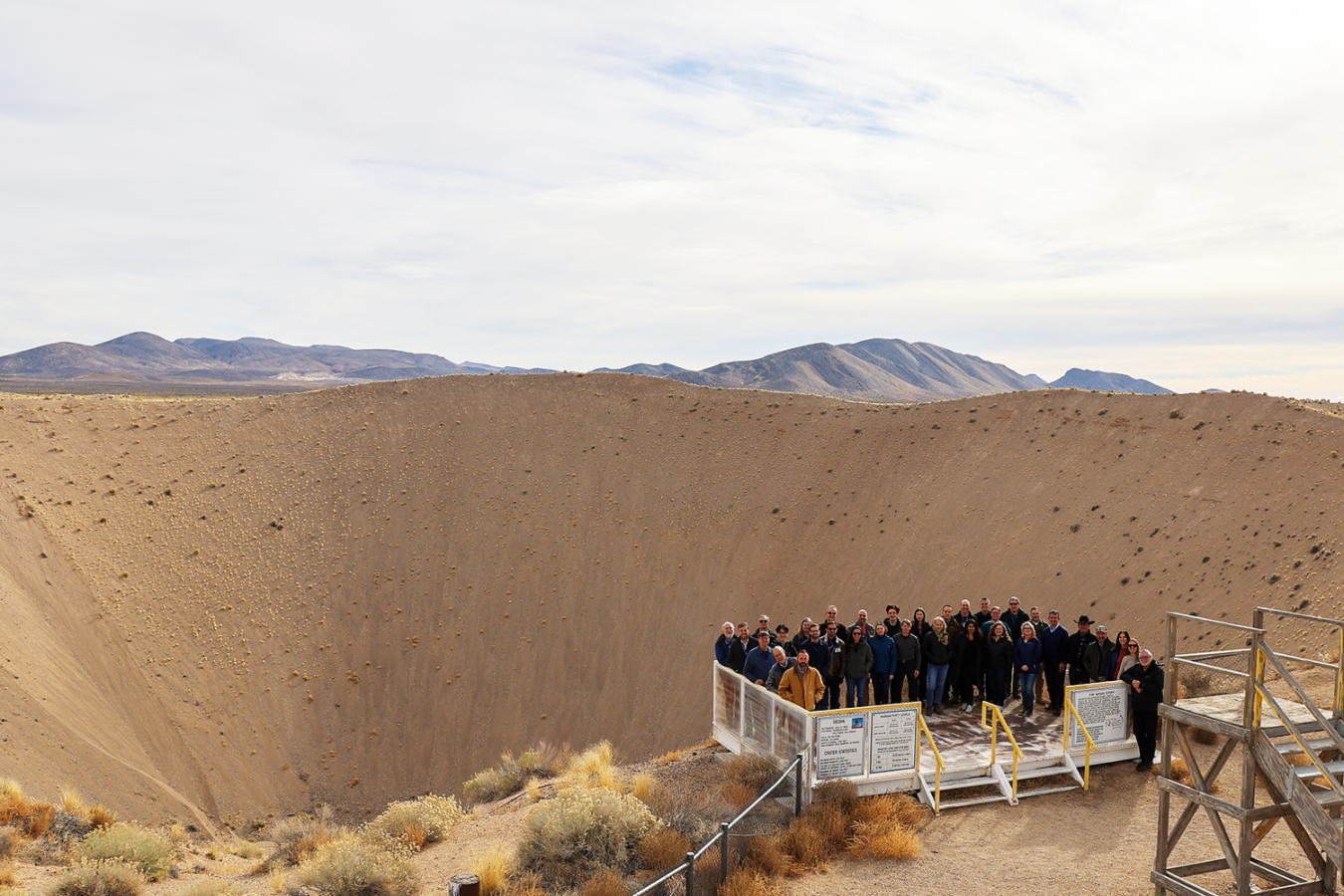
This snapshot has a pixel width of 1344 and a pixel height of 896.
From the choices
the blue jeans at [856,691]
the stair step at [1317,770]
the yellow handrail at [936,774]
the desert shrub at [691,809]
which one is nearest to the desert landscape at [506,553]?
the blue jeans at [856,691]

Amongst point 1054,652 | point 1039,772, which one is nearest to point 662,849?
point 1039,772

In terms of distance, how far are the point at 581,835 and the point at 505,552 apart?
20.6m

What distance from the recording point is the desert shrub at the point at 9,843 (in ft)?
34.3

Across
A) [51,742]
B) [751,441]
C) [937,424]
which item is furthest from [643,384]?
[51,742]

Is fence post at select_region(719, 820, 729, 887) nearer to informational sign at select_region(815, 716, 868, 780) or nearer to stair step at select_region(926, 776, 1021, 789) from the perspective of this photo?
informational sign at select_region(815, 716, 868, 780)

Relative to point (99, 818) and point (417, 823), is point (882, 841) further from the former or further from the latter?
point (99, 818)

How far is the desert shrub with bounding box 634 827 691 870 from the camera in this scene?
935cm

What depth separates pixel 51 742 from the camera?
17.7m

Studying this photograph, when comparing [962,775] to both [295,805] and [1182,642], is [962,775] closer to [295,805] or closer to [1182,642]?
[1182,642]

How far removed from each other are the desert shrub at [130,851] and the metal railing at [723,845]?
670cm

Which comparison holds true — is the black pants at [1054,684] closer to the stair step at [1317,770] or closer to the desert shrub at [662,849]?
the stair step at [1317,770]

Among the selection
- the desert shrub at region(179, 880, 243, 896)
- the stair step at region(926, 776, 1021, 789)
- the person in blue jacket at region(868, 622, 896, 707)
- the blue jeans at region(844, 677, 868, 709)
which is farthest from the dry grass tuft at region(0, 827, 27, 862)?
the stair step at region(926, 776, 1021, 789)

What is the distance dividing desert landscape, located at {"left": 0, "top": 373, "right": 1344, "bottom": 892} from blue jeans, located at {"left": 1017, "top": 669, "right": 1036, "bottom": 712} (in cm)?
787

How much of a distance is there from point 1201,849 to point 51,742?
838 inches
